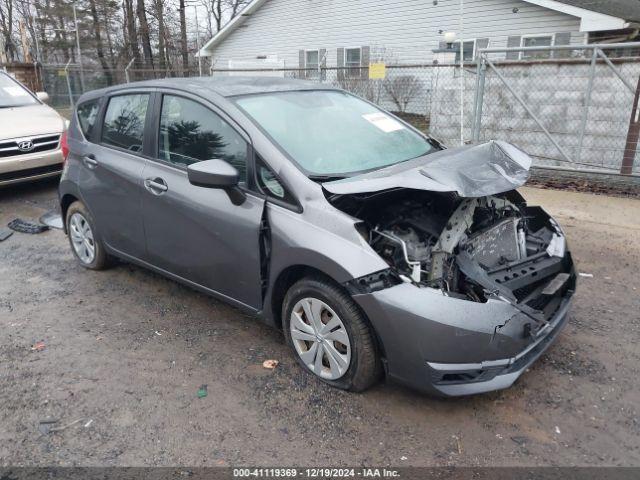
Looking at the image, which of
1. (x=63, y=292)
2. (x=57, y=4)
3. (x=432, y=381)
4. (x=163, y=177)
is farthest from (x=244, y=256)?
(x=57, y=4)

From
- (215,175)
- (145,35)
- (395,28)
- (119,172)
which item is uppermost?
(145,35)

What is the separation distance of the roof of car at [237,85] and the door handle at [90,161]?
69 cm

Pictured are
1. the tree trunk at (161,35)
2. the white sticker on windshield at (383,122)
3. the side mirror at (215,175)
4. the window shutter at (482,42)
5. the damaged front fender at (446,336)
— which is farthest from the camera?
the tree trunk at (161,35)

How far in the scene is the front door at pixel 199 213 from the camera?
126 inches

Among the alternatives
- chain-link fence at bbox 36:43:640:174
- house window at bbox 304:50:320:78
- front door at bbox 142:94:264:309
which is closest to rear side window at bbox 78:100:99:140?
front door at bbox 142:94:264:309

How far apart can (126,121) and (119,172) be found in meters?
0.45

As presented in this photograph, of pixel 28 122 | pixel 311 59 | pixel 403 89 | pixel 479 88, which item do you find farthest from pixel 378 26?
pixel 28 122

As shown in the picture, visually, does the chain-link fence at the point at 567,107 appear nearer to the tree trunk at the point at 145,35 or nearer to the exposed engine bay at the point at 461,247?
the exposed engine bay at the point at 461,247

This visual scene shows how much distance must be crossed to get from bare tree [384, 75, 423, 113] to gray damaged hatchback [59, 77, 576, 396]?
835 centimetres

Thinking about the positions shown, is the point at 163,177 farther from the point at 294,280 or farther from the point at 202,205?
the point at 294,280

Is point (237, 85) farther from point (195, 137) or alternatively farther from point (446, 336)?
point (446, 336)

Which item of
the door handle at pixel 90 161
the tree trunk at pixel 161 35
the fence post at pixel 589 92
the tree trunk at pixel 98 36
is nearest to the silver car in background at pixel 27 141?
the door handle at pixel 90 161

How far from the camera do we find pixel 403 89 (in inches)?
480

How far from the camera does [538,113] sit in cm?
831
